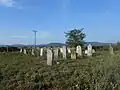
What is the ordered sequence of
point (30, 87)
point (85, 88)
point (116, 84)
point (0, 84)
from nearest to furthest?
point (116, 84) < point (85, 88) < point (30, 87) < point (0, 84)

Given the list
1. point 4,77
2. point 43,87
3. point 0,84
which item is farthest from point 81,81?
point 4,77

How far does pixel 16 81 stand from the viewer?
12.5 meters

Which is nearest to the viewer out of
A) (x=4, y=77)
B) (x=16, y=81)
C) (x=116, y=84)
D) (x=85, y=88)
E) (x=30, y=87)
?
(x=116, y=84)

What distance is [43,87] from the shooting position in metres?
11.1

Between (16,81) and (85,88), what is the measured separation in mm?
3583

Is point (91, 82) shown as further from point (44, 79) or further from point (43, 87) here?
point (44, 79)

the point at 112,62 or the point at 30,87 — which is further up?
the point at 112,62

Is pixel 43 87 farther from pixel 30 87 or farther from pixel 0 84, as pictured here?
pixel 0 84

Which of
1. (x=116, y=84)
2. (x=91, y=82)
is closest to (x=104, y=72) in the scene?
(x=91, y=82)

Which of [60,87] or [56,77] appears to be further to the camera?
[56,77]

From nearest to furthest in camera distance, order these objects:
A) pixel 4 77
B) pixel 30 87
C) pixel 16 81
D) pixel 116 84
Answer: pixel 116 84 < pixel 30 87 < pixel 16 81 < pixel 4 77

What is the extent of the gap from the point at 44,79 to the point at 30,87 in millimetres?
1979

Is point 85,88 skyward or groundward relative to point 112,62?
groundward

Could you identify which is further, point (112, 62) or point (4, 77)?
point (4, 77)
